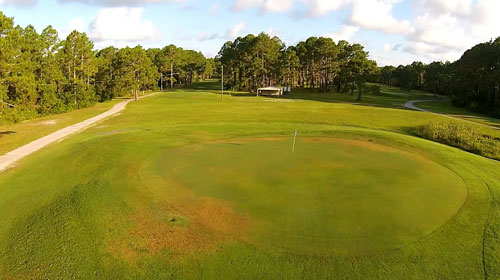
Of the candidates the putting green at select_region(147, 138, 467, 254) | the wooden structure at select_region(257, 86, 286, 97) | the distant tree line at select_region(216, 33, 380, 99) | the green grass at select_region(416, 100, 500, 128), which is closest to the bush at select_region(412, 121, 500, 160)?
the putting green at select_region(147, 138, 467, 254)

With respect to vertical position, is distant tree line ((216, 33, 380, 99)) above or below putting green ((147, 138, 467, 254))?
above

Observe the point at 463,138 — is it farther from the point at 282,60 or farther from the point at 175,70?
the point at 175,70

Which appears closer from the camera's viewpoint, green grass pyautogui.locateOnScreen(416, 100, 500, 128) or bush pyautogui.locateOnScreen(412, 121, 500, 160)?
bush pyautogui.locateOnScreen(412, 121, 500, 160)

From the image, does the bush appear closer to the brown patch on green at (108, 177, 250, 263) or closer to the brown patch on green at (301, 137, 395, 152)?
the brown patch on green at (301, 137, 395, 152)

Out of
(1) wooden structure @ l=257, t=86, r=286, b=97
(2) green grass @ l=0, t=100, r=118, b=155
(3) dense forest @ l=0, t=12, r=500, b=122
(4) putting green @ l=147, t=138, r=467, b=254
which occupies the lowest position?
(4) putting green @ l=147, t=138, r=467, b=254

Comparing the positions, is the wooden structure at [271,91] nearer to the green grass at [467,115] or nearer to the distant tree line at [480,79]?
the green grass at [467,115]

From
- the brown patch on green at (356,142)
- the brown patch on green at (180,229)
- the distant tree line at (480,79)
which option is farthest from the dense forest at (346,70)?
the brown patch on green at (180,229)
